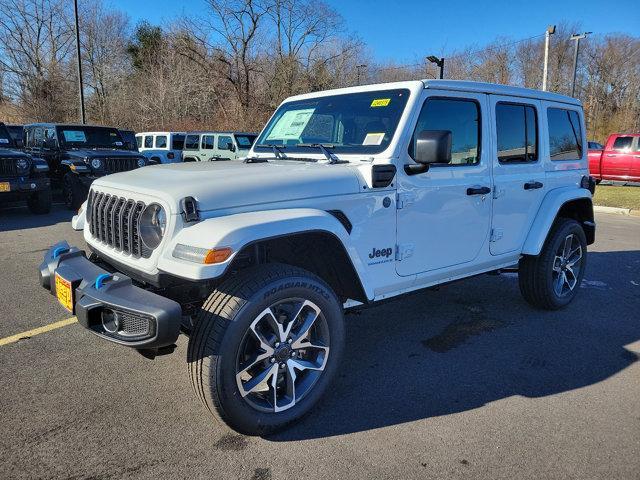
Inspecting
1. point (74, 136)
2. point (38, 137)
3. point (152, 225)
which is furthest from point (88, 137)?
point (152, 225)

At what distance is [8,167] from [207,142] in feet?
29.5

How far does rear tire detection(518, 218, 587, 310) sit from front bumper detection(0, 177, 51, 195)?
8.91 meters

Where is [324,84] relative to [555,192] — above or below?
above

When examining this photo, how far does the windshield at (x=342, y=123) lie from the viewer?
11.0 ft

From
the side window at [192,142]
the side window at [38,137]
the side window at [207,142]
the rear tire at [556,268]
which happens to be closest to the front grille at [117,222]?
the rear tire at [556,268]

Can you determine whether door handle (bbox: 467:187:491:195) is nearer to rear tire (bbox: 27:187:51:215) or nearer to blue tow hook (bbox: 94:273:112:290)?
blue tow hook (bbox: 94:273:112:290)

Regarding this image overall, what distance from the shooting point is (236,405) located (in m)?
2.55

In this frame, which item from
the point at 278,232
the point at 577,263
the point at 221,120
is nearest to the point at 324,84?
the point at 221,120

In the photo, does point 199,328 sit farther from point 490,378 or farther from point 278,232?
point 490,378

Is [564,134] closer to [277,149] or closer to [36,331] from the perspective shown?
[277,149]

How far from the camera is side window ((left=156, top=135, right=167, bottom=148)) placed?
19109 millimetres

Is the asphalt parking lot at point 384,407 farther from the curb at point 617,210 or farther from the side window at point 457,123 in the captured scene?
the curb at point 617,210

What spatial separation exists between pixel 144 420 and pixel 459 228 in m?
2.47

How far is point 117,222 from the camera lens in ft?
9.71
